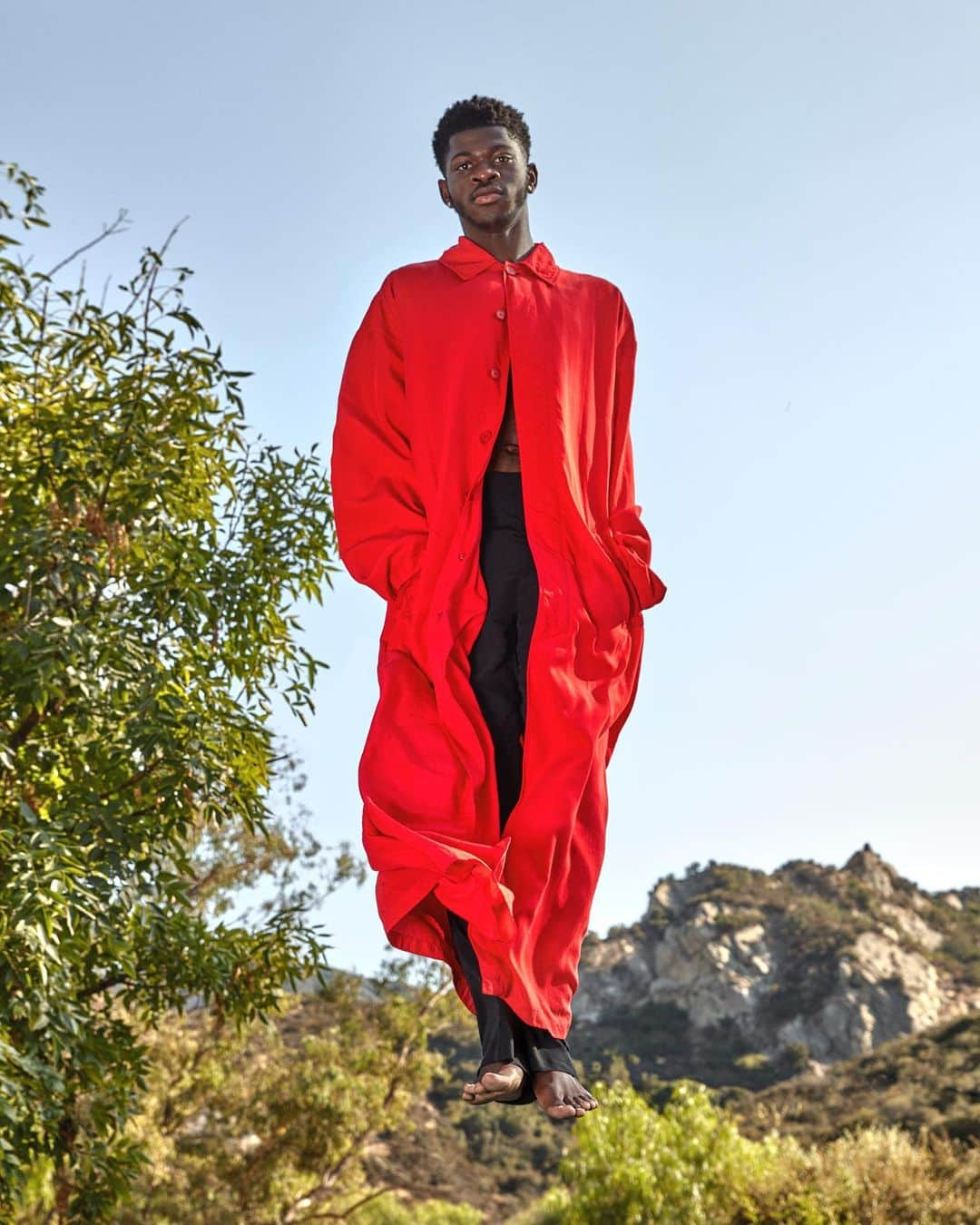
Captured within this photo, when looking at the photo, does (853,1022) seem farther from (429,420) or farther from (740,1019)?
(429,420)

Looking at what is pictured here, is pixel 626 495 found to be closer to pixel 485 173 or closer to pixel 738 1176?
pixel 485 173

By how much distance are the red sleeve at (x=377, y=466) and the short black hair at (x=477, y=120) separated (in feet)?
0.96

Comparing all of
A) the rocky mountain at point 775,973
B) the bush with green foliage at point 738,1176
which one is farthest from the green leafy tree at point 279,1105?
the rocky mountain at point 775,973

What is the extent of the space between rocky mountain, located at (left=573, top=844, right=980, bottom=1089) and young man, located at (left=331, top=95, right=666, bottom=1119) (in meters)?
29.5

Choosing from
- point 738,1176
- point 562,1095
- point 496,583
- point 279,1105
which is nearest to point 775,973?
point 738,1176

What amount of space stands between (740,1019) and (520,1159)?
9.06m

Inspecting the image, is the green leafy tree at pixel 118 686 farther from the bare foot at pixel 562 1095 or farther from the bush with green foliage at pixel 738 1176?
the bush with green foliage at pixel 738 1176

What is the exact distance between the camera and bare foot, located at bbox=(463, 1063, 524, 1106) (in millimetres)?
1960

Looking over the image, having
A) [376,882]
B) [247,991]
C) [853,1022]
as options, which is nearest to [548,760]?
[376,882]

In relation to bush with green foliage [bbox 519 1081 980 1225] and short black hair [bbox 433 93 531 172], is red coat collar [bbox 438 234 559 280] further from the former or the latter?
bush with green foliage [bbox 519 1081 980 1225]

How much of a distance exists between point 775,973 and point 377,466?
32641 mm

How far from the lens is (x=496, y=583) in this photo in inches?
94.1

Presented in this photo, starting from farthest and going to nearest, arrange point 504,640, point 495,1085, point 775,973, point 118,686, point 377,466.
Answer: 1. point 775,973
2. point 118,686
3. point 377,466
4. point 504,640
5. point 495,1085

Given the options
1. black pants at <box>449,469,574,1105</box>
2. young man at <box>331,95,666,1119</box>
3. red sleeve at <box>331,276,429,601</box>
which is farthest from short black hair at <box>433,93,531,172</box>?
black pants at <box>449,469,574,1105</box>
